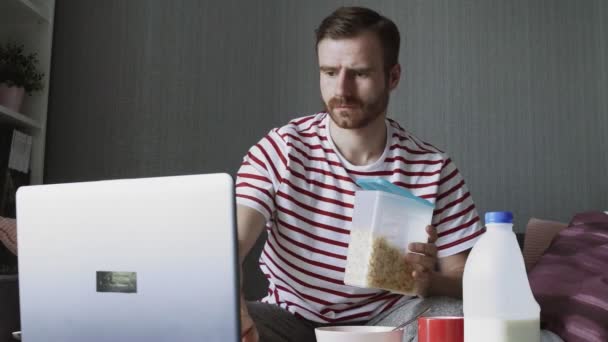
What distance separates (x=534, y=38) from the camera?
214 centimetres

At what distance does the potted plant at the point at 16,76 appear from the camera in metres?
2.03

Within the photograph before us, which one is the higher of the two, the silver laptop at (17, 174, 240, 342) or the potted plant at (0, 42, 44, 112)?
the potted plant at (0, 42, 44, 112)

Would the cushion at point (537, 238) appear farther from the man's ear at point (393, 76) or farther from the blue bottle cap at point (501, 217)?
the blue bottle cap at point (501, 217)

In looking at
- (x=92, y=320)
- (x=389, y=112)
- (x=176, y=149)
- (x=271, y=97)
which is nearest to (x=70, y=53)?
(x=176, y=149)

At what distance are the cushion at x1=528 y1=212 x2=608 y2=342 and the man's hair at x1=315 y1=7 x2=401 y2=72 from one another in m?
0.57

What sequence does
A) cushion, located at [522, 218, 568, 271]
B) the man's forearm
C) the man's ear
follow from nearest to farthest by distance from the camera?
the man's forearm < the man's ear < cushion, located at [522, 218, 568, 271]

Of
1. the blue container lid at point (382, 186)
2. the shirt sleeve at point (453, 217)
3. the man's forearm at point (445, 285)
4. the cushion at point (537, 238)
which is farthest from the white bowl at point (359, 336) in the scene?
the cushion at point (537, 238)

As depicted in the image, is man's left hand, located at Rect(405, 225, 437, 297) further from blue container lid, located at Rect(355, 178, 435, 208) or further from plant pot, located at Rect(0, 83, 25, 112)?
plant pot, located at Rect(0, 83, 25, 112)

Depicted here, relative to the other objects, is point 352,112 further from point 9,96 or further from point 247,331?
point 9,96

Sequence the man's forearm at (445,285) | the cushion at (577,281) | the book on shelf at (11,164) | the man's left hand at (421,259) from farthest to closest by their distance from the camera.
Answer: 1. the book on shelf at (11,164)
2. the man's forearm at (445,285)
3. the cushion at (577,281)
4. the man's left hand at (421,259)

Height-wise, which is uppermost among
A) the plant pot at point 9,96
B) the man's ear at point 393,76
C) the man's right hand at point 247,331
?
the plant pot at point 9,96

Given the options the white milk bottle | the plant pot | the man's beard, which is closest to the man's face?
the man's beard

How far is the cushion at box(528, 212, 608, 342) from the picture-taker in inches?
49.8

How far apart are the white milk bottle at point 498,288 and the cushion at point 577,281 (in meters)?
0.55
